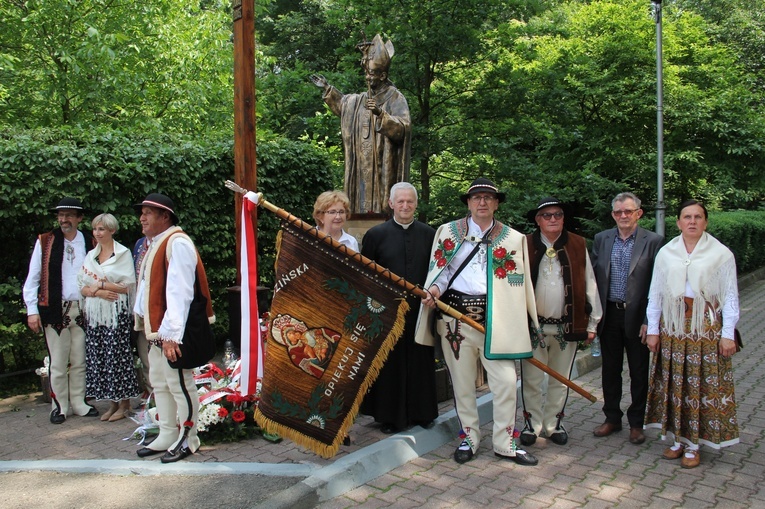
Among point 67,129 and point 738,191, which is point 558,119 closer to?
point 738,191

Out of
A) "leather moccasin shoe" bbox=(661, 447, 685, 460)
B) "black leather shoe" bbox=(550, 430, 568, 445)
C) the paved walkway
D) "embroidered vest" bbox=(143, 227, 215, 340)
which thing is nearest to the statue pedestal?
the paved walkway

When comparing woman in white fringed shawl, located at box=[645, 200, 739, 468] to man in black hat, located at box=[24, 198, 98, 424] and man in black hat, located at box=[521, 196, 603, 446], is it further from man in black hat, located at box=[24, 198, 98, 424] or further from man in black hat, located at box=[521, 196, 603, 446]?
man in black hat, located at box=[24, 198, 98, 424]

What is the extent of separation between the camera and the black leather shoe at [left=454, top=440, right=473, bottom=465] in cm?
457

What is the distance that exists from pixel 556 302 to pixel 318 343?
1806 mm

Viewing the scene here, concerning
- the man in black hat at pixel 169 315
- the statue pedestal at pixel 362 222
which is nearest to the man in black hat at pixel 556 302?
the statue pedestal at pixel 362 222

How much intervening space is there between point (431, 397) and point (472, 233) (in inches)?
53.3

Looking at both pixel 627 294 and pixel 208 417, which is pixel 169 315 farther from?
pixel 627 294

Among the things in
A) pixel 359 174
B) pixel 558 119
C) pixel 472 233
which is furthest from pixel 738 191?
pixel 472 233

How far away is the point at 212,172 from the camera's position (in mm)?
7754

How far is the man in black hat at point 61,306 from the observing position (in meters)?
5.61

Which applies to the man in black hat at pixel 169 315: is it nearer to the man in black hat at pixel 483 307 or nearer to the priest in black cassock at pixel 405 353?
the priest in black cassock at pixel 405 353

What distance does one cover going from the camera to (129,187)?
706 cm

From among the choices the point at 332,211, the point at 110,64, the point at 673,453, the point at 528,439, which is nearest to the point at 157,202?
the point at 332,211

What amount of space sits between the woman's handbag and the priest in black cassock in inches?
51.0
